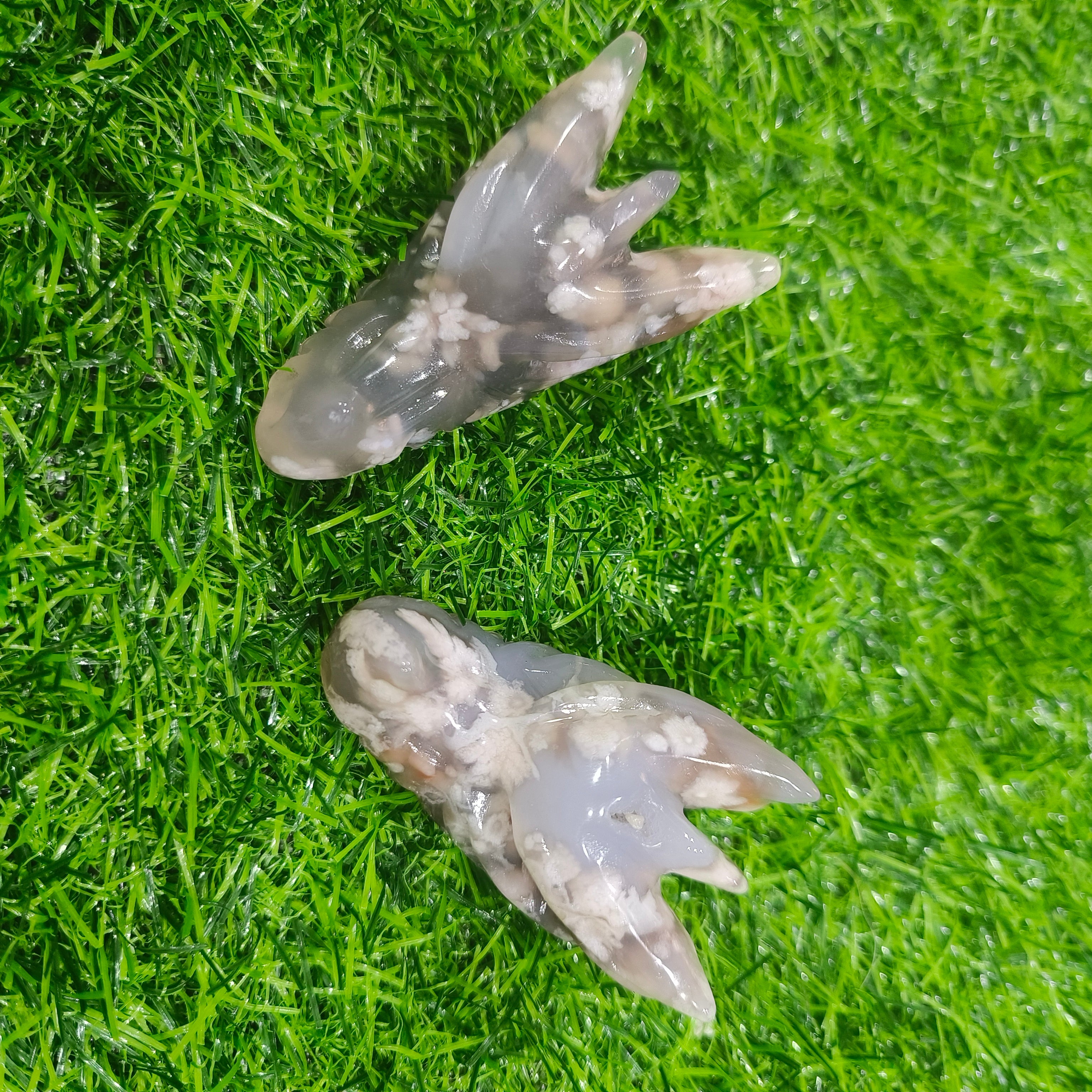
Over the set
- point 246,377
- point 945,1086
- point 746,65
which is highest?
point 246,377

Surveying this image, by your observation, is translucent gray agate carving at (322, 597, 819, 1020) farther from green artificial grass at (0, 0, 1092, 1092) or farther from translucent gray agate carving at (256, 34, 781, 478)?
translucent gray agate carving at (256, 34, 781, 478)

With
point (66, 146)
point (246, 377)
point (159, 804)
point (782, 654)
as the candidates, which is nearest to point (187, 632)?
point (159, 804)

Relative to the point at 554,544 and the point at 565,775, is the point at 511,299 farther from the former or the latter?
the point at 565,775

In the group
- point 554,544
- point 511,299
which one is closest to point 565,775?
point 554,544

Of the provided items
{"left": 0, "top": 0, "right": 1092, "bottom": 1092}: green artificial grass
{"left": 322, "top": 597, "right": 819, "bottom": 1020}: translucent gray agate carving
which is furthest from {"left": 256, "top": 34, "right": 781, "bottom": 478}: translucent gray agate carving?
{"left": 322, "top": 597, "right": 819, "bottom": 1020}: translucent gray agate carving

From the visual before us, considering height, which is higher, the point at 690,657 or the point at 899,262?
the point at 899,262

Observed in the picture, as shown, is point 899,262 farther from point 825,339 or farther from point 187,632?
point 187,632
